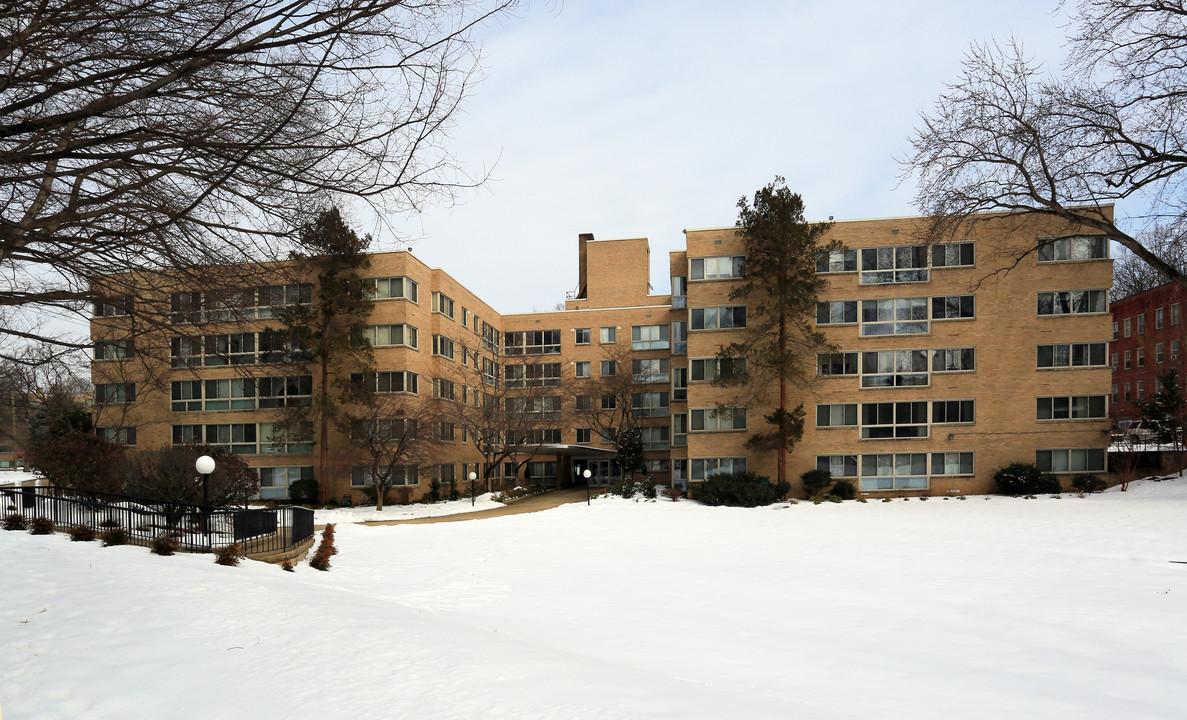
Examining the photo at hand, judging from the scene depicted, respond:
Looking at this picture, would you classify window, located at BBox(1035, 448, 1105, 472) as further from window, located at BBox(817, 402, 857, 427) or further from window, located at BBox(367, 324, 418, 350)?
window, located at BBox(367, 324, 418, 350)

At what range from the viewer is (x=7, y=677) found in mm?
7762

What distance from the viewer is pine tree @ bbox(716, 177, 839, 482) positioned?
1438 inches

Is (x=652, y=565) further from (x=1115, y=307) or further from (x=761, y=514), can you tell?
(x=1115, y=307)

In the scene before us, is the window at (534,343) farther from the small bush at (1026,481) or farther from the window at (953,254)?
the small bush at (1026,481)

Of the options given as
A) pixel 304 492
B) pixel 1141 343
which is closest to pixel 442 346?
pixel 304 492

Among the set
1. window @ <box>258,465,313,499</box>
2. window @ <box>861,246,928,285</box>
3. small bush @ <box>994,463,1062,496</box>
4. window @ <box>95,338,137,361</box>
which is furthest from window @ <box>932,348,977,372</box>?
window @ <box>95,338,137,361</box>

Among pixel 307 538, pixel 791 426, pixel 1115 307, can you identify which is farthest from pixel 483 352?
pixel 1115 307

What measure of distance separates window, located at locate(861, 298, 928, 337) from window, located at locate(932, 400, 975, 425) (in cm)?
398

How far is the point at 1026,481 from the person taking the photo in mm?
34906

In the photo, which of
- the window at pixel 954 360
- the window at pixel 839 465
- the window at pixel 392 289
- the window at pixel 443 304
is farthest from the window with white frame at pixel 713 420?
the window at pixel 392 289

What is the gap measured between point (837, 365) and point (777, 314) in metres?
4.44

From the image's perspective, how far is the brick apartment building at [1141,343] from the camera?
58469 millimetres

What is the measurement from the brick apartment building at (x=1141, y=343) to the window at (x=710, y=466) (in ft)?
124

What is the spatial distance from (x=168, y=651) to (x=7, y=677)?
4.99 ft
